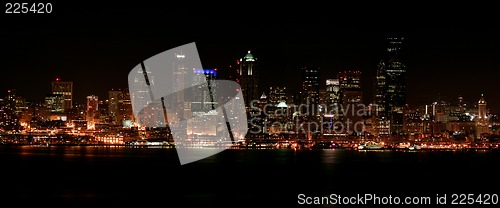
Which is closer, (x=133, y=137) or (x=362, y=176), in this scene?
(x=362, y=176)

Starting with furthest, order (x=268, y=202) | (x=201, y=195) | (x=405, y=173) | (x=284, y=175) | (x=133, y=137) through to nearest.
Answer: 1. (x=133, y=137)
2. (x=405, y=173)
3. (x=284, y=175)
4. (x=201, y=195)
5. (x=268, y=202)

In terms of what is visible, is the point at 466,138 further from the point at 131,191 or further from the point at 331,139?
the point at 131,191

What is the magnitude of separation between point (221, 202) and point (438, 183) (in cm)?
1511

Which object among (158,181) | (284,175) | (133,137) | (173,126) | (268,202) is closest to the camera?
(268,202)

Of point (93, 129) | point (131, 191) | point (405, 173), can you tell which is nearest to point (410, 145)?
point (93, 129)

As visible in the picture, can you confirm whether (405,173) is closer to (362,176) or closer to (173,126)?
(362,176)

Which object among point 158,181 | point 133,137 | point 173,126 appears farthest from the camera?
point 173,126

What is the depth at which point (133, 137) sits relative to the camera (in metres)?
103

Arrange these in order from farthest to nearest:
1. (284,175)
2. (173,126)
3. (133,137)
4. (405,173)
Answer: (173,126), (133,137), (405,173), (284,175)

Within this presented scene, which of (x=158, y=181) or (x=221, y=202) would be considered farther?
(x=158, y=181)

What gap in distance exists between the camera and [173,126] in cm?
11019

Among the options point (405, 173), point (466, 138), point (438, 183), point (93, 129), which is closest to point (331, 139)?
point (466, 138)

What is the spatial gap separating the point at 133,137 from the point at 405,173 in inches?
2336

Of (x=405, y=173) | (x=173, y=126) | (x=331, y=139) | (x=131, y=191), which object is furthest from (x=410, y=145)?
(x=131, y=191)
